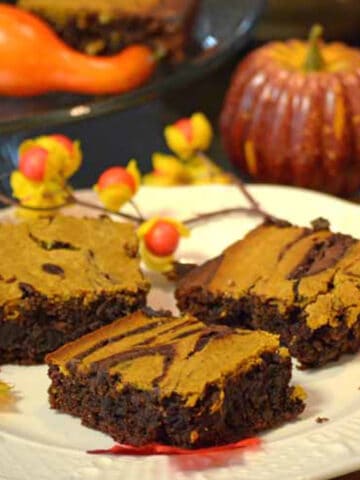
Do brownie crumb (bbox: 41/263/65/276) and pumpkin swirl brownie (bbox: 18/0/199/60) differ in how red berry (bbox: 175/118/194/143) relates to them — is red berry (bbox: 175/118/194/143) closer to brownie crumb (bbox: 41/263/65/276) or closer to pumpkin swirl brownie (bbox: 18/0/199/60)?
pumpkin swirl brownie (bbox: 18/0/199/60)

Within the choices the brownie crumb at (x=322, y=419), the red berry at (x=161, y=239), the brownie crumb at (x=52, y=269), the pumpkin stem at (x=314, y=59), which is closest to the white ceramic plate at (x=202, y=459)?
the brownie crumb at (x=322, y=419)

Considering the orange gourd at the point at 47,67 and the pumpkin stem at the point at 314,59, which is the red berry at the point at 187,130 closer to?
the orange gourd at the point at 47,67

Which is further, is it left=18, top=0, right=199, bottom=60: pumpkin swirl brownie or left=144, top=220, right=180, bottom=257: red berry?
left=18, top=0, right=199, bottom=60: pumpkin swirl brownie

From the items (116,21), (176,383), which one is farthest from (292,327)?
(116,21)

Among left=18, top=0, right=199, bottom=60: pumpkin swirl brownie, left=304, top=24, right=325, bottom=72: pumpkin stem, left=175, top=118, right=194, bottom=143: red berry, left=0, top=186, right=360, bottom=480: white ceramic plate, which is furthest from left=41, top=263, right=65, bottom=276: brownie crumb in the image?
left=304, top=24, right=325, bottom=72: pumpkin stem

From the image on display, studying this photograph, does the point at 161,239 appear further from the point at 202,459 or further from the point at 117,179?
the point at 202,459

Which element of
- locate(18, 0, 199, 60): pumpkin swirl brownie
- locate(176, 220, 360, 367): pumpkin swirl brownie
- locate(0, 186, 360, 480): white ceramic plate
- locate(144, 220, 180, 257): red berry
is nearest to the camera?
locate(0, 186, 360, 480): white ceramic plate
